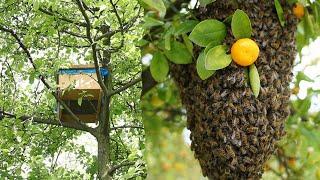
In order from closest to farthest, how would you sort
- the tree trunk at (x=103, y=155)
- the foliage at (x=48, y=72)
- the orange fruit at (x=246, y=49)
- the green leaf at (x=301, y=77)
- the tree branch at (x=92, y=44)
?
the orange fruit at (x=246, y=49), the green leaf at (x=301, y=77), the tree branch at (x=92, y=44), the foliage at (x=48, y=72), the tree trunk at (x=103, y=155)

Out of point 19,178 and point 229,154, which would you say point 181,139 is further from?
point 19,178

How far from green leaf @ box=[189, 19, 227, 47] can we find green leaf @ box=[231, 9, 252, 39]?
1cm

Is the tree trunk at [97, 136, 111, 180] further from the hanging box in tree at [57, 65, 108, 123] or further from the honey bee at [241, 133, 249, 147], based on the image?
the honey bee at [241, 133, 249, 147]

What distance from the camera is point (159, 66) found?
396 mm

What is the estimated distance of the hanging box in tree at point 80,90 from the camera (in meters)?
2.46

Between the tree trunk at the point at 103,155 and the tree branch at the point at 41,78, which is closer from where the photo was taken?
the tree branch at the point at 41,78

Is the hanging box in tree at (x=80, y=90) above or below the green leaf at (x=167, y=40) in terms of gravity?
above

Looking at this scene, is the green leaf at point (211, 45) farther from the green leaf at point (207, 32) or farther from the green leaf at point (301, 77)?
the green leaf at point (301, 77)

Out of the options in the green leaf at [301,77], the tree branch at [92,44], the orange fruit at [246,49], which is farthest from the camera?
the tree branch at [92,44]

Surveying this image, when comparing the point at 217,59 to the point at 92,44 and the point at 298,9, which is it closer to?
the point at 298,9

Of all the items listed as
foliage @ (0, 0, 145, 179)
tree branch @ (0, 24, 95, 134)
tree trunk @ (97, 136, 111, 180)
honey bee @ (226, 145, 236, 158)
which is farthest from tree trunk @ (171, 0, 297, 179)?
tree trunk @ (97, 136, 111, 180)

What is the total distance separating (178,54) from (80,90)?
2.24 meters

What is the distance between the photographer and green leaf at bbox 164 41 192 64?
371 millimetres

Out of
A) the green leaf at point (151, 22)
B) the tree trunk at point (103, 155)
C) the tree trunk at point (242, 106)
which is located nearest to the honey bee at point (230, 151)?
the tree trunk at point (242, 106)
